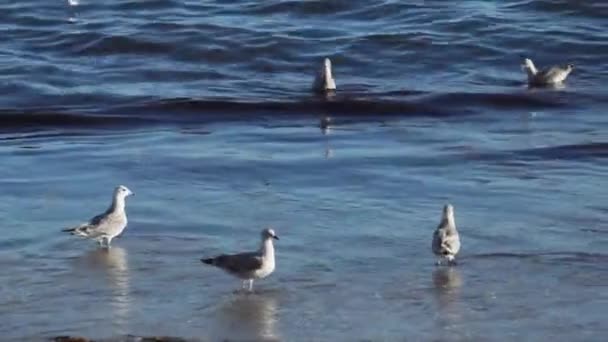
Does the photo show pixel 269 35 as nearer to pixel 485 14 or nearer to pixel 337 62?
pixel 337 62

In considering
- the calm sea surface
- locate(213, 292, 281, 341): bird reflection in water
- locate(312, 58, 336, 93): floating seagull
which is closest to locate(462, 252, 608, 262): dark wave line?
the calm sea surface

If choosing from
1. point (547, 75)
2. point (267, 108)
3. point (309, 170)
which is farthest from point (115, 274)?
point (547, 75)

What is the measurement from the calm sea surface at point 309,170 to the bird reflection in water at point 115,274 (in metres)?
0.02

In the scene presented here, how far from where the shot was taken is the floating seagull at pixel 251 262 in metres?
11.2

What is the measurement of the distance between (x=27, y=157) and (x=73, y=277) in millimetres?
4436

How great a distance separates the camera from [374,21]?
84.2 ft

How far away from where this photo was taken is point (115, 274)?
1173 centimetres

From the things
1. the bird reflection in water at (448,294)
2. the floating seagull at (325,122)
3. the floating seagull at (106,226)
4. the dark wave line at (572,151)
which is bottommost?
the bird reflection in water at (448,294)

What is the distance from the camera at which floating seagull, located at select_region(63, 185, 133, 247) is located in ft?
40.5

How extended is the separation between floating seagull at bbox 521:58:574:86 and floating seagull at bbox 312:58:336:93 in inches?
98.1

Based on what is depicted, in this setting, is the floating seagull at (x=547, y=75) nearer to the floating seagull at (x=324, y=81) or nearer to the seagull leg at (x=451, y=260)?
the floating seagull at (x=324, y=81)

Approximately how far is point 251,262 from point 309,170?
391cm

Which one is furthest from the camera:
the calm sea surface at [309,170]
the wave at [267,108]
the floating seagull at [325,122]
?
the wave at [267,108]

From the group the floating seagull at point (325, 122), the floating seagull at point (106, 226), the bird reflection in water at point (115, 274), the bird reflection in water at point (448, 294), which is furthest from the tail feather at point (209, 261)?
the floating seagull at point (325, 122)
